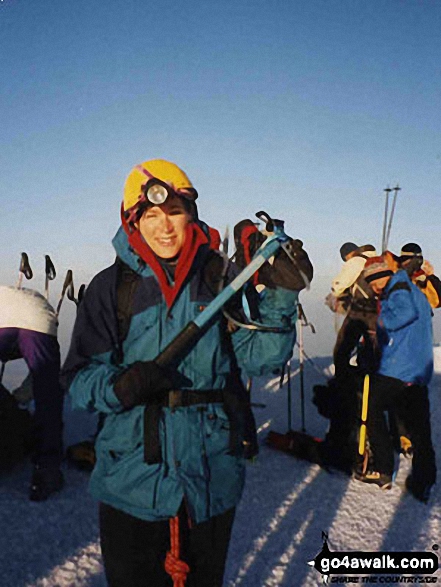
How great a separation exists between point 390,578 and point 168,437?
2716mm

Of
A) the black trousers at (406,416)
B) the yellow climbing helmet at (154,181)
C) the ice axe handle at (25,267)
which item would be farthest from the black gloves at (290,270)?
the ice axe handle at (25,267)

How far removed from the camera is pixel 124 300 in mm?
2275

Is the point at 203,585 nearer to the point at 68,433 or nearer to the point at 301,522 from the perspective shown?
the point at 301,522

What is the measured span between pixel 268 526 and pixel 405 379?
2.21 meters

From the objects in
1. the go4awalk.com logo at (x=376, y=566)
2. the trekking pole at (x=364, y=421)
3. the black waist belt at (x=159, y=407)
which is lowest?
the go4awalk.com logo at (x=376, y=566)

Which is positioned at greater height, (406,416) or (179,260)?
(179,260)

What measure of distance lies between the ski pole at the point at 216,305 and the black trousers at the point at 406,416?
3.70 meters

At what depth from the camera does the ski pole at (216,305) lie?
7.05 ft

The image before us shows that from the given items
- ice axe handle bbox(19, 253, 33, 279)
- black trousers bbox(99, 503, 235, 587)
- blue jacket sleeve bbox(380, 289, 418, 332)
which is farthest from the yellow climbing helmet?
ice axe handle bbox(19, 253, 33, 279)

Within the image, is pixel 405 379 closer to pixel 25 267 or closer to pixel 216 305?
pixel 216 305

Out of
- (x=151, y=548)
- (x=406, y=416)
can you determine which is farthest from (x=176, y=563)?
(x=406, y=416)

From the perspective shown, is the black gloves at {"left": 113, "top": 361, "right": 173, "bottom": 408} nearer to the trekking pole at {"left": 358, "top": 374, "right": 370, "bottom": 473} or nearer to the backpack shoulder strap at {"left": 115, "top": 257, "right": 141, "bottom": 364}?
the backpack shoulder strap at {"left": 115, "top": 257, "right": 141, "bottom": 364}

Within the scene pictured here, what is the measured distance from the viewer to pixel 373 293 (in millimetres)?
5934

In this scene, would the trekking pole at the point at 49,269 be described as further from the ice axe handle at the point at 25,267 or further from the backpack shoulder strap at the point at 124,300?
the backpack shoulder strap at the point at 124,300
